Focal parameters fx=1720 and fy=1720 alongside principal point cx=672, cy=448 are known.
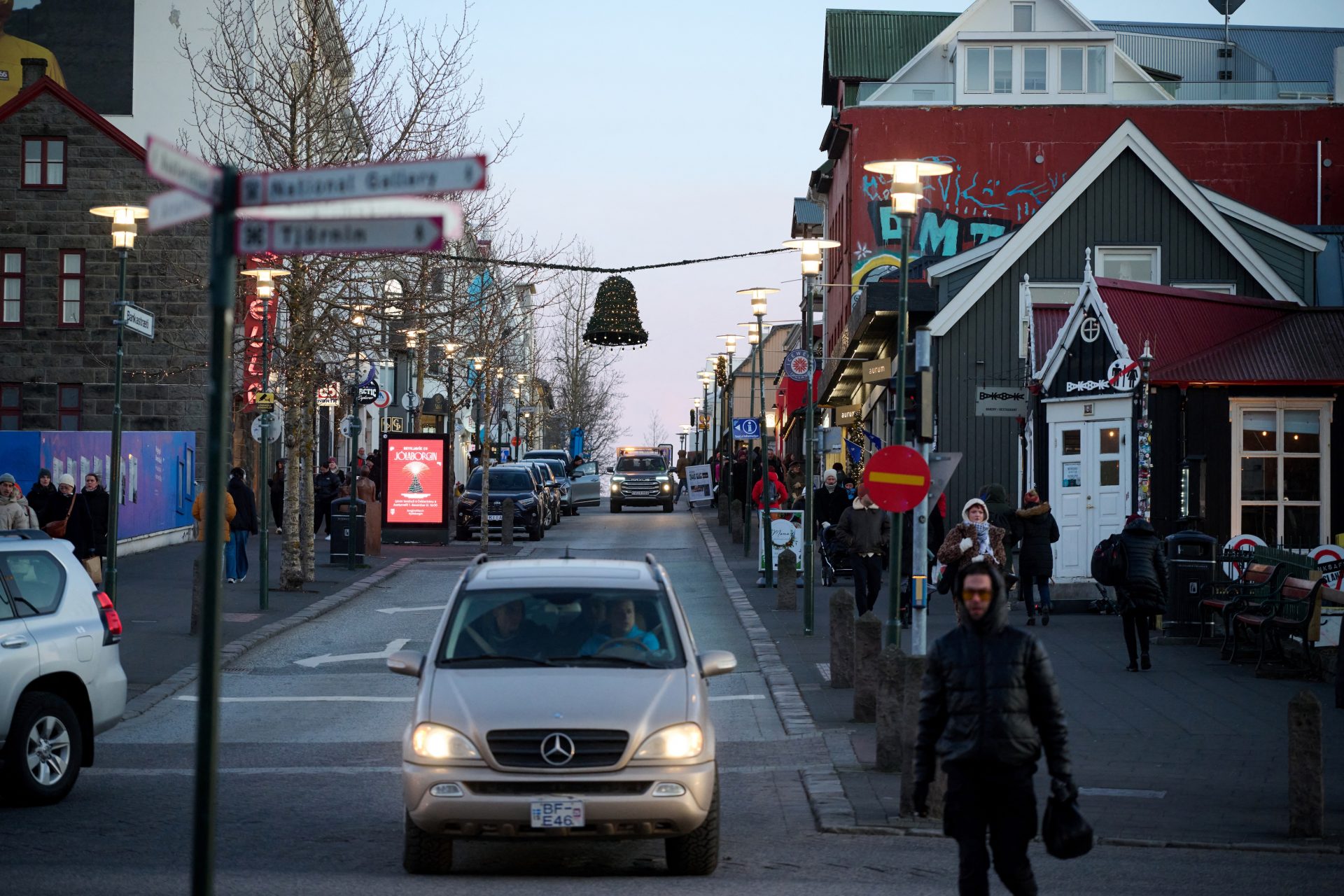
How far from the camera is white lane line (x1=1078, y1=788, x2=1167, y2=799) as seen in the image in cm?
1109

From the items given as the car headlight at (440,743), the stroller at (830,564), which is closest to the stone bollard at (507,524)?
the stroller at (830,564)

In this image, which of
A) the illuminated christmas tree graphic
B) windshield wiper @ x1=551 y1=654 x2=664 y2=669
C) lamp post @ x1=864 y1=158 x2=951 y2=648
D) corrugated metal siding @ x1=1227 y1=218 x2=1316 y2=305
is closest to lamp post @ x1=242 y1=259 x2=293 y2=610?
lamp post @ x1=864 y1=158 x2=951 y2=648

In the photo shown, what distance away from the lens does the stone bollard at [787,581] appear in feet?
81.1

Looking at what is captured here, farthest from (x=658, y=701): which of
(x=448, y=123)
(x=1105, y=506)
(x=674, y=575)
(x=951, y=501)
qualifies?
(x=951, y=501)

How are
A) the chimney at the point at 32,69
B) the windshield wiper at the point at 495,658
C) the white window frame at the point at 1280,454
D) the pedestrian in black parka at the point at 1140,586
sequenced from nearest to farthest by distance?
the windshield wiper at the point at 495,658 → the pedestrian in black parka at the point at 1140,586 → the white window frame at the point at 1280,454 → the chimney at the point at 32,69

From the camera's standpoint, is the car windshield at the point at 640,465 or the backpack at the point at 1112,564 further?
the car windshield at the point at 640,465

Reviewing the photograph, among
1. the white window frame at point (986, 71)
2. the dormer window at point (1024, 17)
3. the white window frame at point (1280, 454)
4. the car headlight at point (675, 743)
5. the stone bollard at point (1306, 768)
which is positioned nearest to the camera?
the car headlight at point (675, 743)

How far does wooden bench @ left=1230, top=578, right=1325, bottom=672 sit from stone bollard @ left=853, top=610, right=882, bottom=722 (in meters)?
4.75

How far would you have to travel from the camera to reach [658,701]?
8.55 meters

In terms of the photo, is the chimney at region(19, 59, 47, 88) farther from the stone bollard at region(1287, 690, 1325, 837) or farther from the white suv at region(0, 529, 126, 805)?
the stone bollard at region(1287, 690, 1325, 837)

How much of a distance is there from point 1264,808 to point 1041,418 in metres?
15.4

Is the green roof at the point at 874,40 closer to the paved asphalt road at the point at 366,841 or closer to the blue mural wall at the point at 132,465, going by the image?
the blue mural wall at the point at 132,465

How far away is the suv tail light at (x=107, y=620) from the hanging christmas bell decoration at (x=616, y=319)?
34712mm

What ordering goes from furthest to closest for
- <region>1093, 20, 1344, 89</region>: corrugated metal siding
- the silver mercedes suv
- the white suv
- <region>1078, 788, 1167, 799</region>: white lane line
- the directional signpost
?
<region>1093, 20, 1344, 89</region>: corrugated metal siding
<region>1078, 788, 1167, 799</region>: white lane line
the white suv
the silver mercedes suv
the directional signpost
